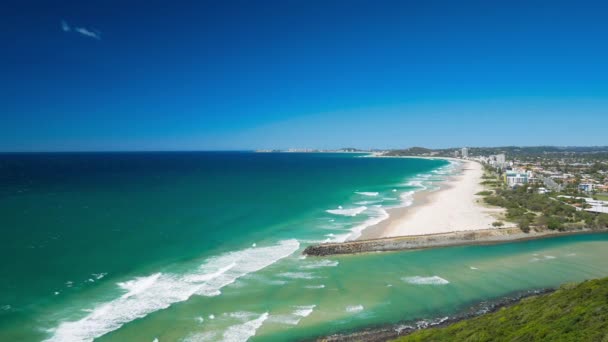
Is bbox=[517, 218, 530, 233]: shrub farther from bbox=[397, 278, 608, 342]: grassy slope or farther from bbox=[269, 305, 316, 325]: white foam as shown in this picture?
bbox=[269, 305, 316, 325]: white foam

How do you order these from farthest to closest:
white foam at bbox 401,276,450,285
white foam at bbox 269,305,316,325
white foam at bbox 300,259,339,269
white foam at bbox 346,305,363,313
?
white foam at bbox 300,259,339,269 → white foam at bbox 401,276,450,285 → white foam at bbox 346,305,363,313 → white foam at bbox 269,305,316,325

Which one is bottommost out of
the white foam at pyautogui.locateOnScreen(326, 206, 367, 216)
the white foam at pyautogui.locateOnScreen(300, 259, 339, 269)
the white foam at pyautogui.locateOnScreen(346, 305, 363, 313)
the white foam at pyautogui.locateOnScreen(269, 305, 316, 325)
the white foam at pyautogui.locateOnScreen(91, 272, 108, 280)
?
the white foam at pyautogui.locateOnScreen(346, 305, 363, 313)

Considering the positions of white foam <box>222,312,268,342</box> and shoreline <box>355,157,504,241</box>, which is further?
shoreline <box>355,157,504,241</box>

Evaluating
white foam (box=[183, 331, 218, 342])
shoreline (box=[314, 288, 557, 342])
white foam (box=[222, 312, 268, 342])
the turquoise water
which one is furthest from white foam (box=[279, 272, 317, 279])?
white foam (box=[183, 331, 218, 342])

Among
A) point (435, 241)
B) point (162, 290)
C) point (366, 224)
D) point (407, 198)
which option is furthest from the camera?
point (407, 198)

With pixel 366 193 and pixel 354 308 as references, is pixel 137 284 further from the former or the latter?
pixel 366 193

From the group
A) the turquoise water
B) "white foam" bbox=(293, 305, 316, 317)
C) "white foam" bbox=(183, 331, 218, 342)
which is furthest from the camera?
"white foam" bbox=(293, 305, 316, 317)

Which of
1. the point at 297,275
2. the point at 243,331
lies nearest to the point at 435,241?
the point at 297,275
